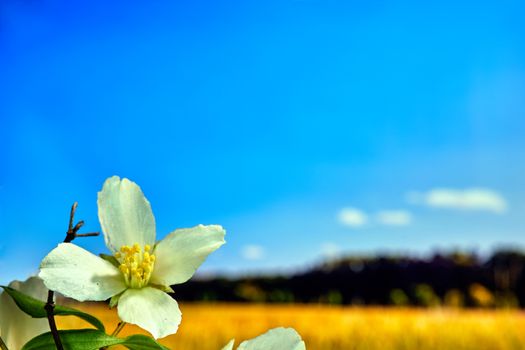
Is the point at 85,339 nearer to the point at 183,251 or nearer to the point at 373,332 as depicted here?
the point at 183,251

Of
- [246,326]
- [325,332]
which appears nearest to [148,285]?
[325,332]

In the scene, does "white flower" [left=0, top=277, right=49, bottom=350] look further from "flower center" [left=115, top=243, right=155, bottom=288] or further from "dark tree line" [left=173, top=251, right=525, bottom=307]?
"dark tree line" [left=173, top=251, right=525, bottom=307]

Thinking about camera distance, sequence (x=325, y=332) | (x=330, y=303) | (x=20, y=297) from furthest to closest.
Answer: (x=330, y=303) < (x=325, y=332) < (x=20, y=297)

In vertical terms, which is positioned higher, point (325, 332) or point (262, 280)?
point (262, 280)

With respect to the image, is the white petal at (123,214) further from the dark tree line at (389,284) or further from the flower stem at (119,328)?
the dark tree line at (389,284)

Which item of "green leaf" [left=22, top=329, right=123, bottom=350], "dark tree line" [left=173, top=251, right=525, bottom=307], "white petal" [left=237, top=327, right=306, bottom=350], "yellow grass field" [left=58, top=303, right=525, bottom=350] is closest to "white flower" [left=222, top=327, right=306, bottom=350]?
"white petal" [left=237, top=327, right=306, bottom=350]

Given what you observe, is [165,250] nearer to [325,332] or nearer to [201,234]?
[201,234]
